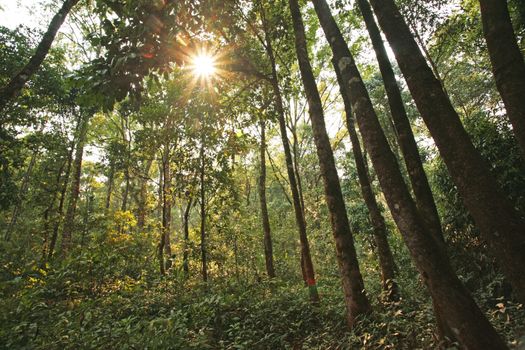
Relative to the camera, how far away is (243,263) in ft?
60.6

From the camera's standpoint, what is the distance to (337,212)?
5965 mm

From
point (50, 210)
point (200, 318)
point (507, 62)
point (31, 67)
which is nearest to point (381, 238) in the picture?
point (200, 318)

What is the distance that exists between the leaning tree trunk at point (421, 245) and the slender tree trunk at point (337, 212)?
8.18 feet

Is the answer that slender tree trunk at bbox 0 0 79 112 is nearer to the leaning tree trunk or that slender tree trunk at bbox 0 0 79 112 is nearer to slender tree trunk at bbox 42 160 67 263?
the leaning tree trunk

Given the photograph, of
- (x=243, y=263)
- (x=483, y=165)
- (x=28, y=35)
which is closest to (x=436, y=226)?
(x=483, y=165)

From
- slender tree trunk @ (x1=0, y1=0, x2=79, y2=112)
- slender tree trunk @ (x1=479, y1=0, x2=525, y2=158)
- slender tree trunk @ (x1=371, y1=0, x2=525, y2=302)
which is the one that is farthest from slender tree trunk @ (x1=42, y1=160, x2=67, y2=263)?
slender tree trunk @ (x1=479, y1=0, x2=525, y2=158)

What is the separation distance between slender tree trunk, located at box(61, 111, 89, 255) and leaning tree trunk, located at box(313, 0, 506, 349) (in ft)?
53.6

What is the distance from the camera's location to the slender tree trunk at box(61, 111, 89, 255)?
1639 centimetres

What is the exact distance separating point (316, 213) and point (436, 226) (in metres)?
18.7

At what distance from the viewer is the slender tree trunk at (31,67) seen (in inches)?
237

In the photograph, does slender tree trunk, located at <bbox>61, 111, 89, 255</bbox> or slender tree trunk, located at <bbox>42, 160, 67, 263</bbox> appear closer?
slender tree trunk, located at <bbox>61, 111, 89, 255</bbox>

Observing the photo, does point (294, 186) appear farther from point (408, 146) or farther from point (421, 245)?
point (421, 245)

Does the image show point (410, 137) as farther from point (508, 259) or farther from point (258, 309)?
point (258, 309)

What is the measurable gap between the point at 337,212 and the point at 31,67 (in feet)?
21.5
